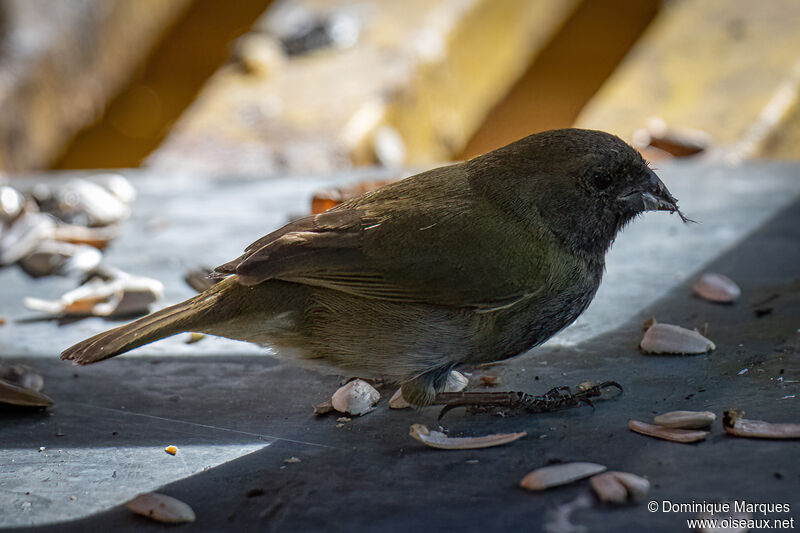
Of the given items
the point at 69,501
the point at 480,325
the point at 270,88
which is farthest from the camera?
the point at 270,88

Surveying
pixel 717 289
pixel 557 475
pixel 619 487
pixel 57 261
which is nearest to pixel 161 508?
pixel 557 475

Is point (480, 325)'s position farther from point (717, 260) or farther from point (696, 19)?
point (696, 19)

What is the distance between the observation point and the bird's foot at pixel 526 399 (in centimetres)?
231

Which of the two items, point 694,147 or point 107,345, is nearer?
point 107,345

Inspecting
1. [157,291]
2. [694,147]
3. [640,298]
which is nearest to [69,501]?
[157,291]

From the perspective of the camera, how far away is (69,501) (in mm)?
2039

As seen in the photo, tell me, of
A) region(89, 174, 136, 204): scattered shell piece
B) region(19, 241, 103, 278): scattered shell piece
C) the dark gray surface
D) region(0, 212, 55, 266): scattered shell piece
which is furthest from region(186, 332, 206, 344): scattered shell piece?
region(89, 174, 136, 204): scattered shell piece

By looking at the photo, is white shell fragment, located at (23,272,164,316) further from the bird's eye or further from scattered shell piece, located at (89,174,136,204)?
the bird's eye

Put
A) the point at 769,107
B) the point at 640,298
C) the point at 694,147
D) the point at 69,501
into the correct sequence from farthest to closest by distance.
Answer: the point at 769,107
the point at 694,147
the point at 640,298
the point at 69,501

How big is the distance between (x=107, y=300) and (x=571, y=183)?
1.65 m

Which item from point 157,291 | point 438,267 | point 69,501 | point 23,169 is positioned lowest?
point 69,501

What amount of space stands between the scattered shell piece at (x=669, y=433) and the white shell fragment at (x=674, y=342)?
454mm

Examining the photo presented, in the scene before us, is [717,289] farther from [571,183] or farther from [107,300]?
[107,300]

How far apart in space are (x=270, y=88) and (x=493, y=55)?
1871mm
